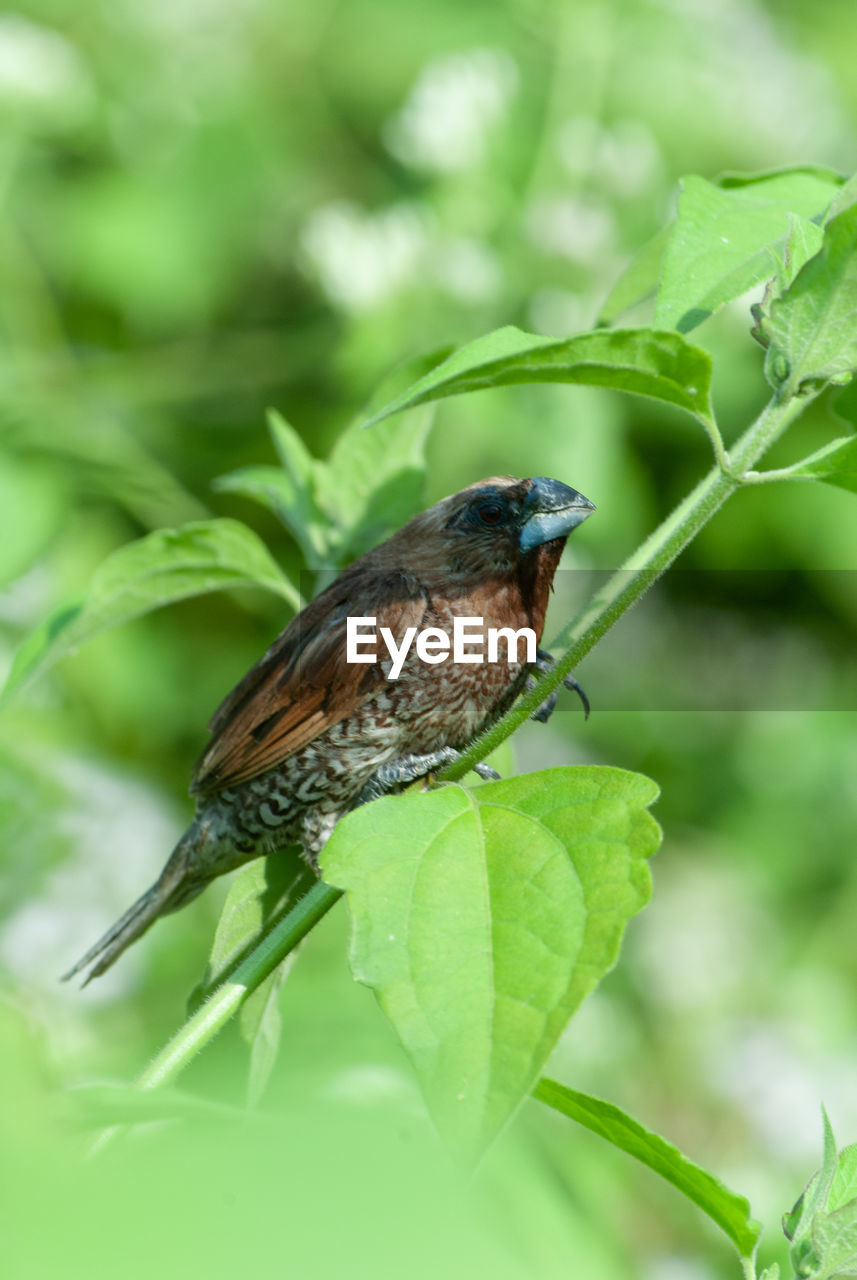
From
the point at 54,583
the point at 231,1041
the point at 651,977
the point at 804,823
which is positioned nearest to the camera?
the point at 231,1041

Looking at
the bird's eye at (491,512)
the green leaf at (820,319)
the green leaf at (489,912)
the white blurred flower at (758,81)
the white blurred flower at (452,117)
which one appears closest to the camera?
the green leaf at (489,912)

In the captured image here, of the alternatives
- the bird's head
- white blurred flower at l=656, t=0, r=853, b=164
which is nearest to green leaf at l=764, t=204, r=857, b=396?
the bird's head

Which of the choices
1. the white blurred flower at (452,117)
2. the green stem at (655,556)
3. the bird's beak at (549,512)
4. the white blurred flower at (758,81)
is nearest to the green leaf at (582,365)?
the green stem at (655,556)

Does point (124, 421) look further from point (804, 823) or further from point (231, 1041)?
point (231, 1041)

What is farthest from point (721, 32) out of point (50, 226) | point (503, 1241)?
point (503, 1241)

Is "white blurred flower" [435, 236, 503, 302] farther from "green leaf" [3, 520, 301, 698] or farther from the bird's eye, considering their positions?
"green leaf" [3, 520, 301, 698]

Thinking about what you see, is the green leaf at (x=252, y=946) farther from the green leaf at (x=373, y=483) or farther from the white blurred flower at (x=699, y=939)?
the white blurred flower at (x=699, y=939)
